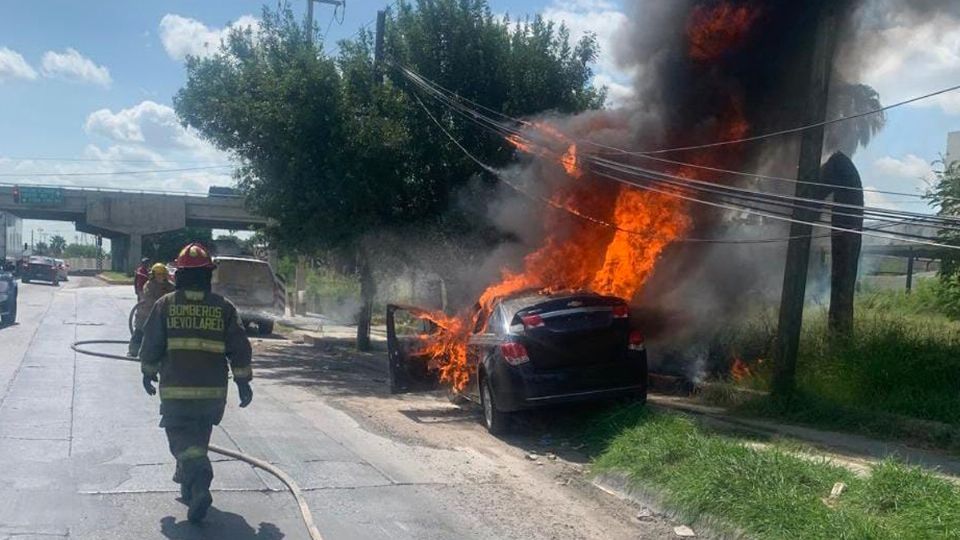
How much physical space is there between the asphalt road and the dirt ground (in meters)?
0.03

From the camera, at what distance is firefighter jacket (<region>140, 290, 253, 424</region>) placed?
6172mm

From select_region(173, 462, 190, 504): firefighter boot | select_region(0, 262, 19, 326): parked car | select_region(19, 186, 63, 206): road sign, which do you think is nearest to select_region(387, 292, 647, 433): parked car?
select_region(173, 462, 190, 504): firefighter boot

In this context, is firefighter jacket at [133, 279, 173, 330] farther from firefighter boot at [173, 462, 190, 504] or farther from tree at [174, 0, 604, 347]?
firefighter boot at [173, 462, 190, 504]

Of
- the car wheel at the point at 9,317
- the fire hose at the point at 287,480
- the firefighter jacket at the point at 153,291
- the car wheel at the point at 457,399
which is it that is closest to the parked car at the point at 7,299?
the car wheel at the point at 9,317

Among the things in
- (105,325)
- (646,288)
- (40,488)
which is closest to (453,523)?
(40,488)

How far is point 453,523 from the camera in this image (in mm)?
6496

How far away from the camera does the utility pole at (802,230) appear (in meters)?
10.7

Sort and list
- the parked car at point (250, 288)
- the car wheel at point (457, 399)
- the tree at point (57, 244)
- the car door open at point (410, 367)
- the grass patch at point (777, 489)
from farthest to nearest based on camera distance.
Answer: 1. the tree at point (57, 244)
2. the parked car at point (250, 288)
3. the car wheel at point (457, 399)
4. the car door open at point (410, 367)
5. the grass patch at point (777, 489)

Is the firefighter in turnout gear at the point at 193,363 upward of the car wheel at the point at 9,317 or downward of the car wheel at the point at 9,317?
upward

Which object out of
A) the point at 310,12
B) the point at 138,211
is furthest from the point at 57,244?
the point at 310,12

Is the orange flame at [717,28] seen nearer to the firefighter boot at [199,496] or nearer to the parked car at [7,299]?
the firefighter boot at [199,496]

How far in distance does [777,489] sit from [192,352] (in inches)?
160

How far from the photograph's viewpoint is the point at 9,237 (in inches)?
1401

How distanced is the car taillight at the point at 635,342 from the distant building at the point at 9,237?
24.8 metres
